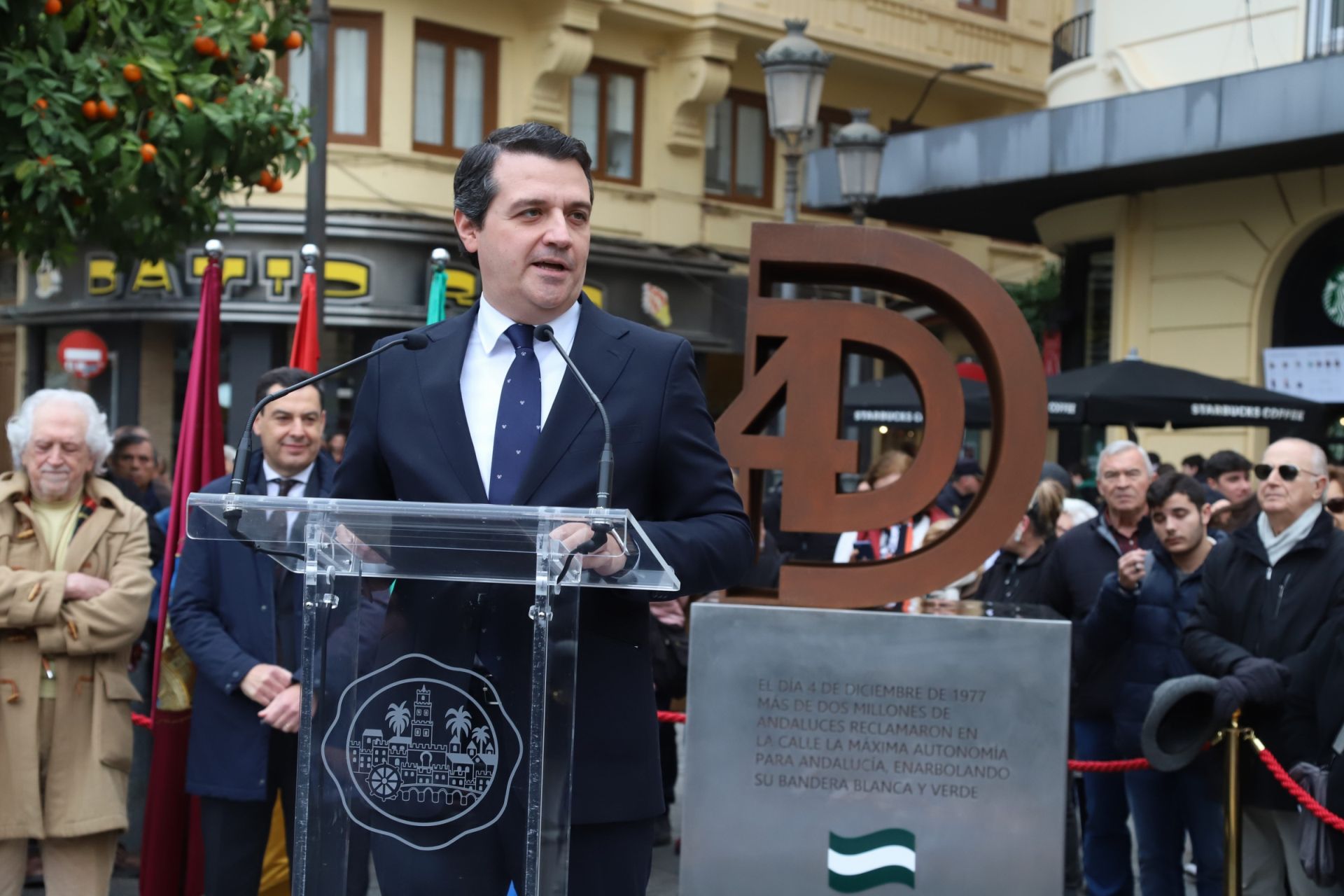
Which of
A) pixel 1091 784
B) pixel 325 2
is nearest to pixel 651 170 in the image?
pixel 325 2

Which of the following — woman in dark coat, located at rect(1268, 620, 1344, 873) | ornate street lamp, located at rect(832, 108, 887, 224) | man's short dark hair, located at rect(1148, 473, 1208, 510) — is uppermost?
ornate street lamp, located at rect(832, 108, 887, 224)

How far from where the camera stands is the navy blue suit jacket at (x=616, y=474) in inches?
109

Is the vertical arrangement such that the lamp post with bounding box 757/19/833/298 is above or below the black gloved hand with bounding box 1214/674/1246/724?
above

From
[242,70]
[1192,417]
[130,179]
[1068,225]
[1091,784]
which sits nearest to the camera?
[1091,784]

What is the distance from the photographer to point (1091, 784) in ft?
22.5

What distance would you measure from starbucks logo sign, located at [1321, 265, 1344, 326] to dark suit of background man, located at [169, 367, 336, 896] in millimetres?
11813

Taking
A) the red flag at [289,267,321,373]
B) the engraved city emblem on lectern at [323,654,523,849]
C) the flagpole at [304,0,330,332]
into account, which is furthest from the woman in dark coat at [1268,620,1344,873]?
the flagpole at [304,0,330,332]

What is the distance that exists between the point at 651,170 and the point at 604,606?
791 inches

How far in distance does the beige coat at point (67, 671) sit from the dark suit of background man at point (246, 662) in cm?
29

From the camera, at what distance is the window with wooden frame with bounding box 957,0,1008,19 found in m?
25.8

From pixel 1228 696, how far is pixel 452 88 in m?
16.6

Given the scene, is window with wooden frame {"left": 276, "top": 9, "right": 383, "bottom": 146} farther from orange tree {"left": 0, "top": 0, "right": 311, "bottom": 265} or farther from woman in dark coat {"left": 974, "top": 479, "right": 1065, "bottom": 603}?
woman in dark coat {"left": 974, "top": 479, "right": 1065, "bottom": 603}

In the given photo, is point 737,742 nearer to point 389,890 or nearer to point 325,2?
point 389,890

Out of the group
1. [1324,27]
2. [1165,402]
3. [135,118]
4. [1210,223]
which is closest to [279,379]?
[135,118]
